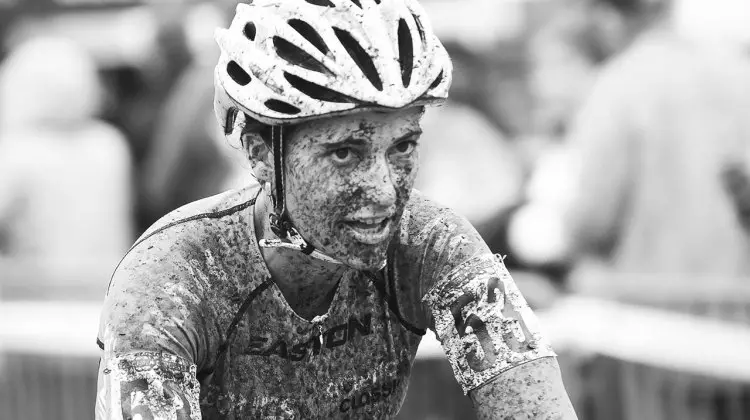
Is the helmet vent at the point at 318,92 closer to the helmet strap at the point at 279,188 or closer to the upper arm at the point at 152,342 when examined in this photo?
the helmet strap at the point at 279,188

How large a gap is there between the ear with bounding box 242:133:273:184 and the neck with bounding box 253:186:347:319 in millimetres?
102

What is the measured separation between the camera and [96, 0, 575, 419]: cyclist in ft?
11.8

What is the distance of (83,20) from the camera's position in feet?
45.4

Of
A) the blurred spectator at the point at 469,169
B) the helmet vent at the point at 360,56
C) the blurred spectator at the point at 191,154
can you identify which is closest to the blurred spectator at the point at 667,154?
the blurred spectator at the point at 469,169

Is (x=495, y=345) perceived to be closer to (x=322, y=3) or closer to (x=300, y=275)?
(x=300, y=275)

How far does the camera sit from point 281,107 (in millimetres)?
3646

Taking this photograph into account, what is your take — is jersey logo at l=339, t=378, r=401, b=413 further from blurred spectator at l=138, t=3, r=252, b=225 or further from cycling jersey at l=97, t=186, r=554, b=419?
blurred spectator at l=138, t=3, r=252, b=225

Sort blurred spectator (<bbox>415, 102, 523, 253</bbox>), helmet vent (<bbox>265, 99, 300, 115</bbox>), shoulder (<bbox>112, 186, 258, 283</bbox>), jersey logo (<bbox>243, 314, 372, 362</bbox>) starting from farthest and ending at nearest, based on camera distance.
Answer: blurred spectator (<bbox>415, 102, 523, 253</bbox>) < jersey logo (<bbox>243, 314, 372, 362</bbox>) < shoulder (<bbox>112, 186, 258, 283</bbox>) < helmet vent (<bbox>265, 99, 300, 115</bbox>)

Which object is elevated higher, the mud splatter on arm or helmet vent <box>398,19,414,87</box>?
helmet vent <box>398,19,414,87</box>

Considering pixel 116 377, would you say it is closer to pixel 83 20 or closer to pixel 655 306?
pixel 655 306

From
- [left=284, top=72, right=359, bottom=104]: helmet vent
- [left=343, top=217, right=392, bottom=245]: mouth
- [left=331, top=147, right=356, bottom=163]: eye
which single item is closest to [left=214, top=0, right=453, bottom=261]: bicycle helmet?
[left=284, top=72, right=359, bottom=104]: helmet vent

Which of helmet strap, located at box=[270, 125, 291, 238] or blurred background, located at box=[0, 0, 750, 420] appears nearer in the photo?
helmet strap, located at box=[270, 125, 291, 238]

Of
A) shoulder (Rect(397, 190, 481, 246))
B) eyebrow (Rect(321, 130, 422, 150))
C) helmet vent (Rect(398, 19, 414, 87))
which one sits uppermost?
helmet vent (Rect(398, 19, 414, 87))

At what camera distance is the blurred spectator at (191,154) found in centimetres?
966
